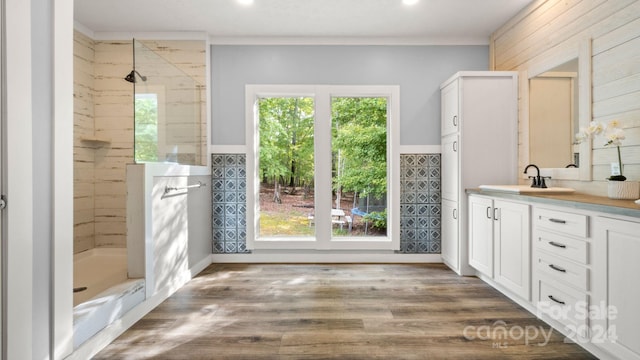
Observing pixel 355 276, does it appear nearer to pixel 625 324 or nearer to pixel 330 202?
pixel 330 202

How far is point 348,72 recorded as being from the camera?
3812 mm

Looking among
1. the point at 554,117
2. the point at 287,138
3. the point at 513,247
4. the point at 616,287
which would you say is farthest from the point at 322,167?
the point at 616,287

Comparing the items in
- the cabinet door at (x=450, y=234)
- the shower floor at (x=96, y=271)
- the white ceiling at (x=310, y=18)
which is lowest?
the shower floor at (x=96, y=271)

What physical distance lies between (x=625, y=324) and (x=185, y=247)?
3061 mm

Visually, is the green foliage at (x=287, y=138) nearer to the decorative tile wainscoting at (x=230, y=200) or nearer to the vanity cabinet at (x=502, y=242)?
the decorative tile wainscoting at (x=230, y=200)

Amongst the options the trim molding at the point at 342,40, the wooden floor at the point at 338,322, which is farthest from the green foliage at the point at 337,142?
the wooden floor at the point at 338,322

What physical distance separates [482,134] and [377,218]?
1.40 meters

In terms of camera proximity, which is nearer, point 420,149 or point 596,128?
point 596,128

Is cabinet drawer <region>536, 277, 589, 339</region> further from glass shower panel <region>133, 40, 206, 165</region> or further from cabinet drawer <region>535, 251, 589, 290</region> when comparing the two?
glass shower panel <region>133, 40, 206, 165</region>

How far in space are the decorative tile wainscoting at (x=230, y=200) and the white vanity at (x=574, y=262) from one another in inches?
97.1

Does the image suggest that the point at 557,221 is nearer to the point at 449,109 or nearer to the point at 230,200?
the point at 449,109

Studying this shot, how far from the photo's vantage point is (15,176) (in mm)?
1457

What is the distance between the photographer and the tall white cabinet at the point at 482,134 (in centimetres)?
325

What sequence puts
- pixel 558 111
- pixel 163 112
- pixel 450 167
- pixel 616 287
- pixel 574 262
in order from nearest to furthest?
pixel 616 287 → pixel 574 262 → pixel 558 111 → pixel 163 112 → pixel 450 167
